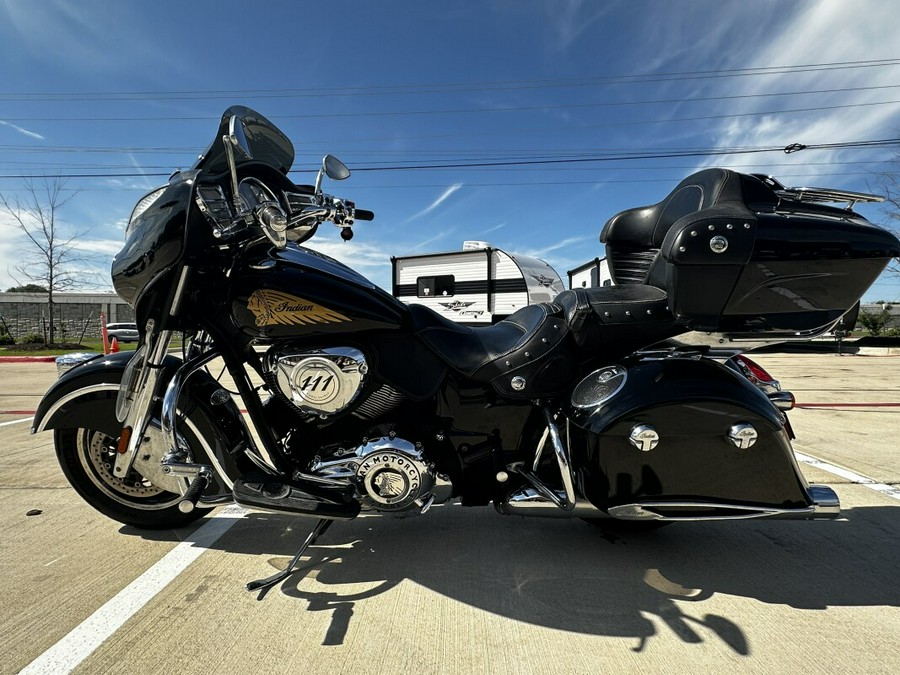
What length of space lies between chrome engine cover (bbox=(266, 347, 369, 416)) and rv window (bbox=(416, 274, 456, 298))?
1115cm

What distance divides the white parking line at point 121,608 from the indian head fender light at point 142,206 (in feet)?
4.92

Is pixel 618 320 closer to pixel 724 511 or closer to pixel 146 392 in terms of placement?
pixel 724 511

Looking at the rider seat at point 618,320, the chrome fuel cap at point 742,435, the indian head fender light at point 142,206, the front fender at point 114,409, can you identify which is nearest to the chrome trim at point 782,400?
the chrome fuel cap at point 742,435

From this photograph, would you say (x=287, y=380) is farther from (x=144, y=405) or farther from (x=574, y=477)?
(x=574, y=477)

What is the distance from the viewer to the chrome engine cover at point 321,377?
197cm

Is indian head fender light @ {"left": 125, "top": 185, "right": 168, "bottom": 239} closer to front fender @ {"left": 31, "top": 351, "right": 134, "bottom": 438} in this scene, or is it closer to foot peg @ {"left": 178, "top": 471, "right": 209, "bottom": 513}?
front fender @ {"left": 31, "top": 351, "right": 134, "bottom": 438}

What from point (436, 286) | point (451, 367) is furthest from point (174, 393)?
point (436, 286)

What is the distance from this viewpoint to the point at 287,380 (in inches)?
79.0

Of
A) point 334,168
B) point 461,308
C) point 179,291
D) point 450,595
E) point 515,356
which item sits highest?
point 461,308

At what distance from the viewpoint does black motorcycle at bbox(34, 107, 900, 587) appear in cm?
186

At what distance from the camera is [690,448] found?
1.88m

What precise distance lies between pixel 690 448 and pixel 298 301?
1.63 m

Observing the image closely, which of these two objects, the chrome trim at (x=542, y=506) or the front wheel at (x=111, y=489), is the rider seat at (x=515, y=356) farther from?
the front wheel at (x=111, y=489)

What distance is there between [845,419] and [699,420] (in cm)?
468
